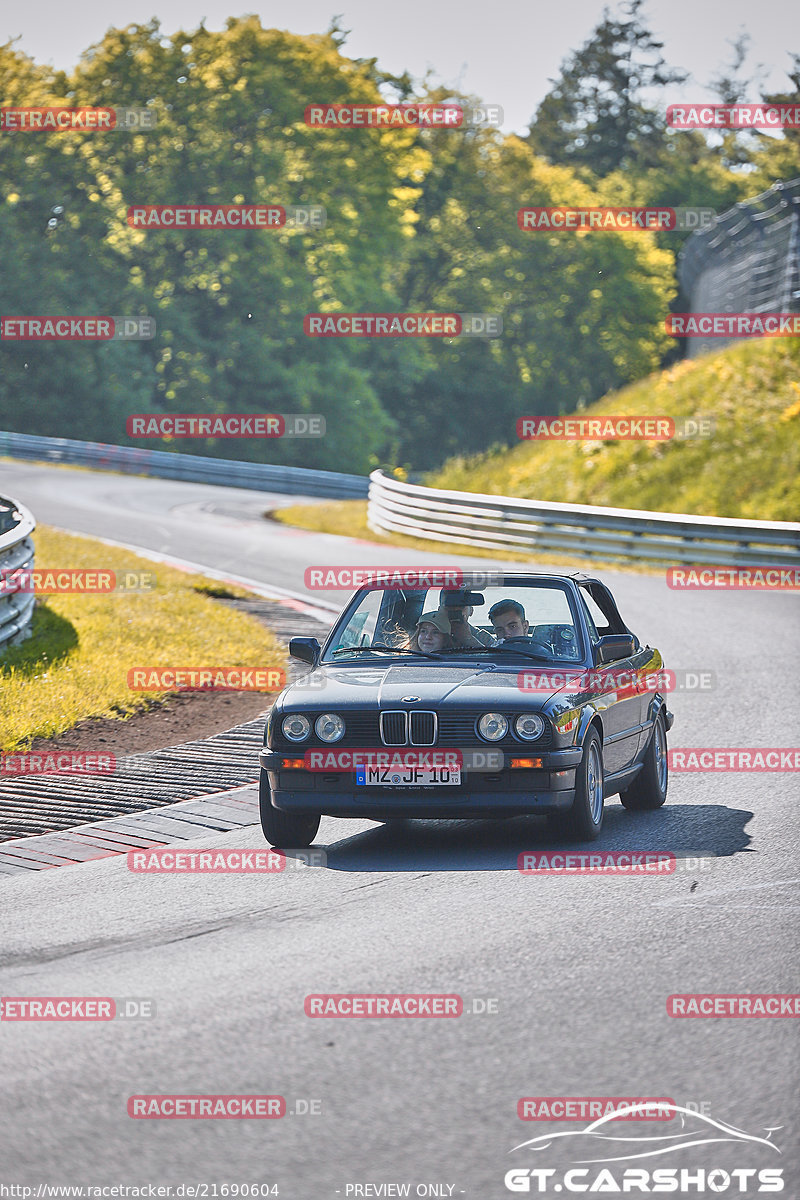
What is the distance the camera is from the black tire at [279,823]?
8305 mm

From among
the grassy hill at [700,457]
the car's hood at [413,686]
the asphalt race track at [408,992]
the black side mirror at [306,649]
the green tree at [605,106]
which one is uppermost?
the green tree at [605,106]

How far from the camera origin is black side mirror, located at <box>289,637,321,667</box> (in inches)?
351

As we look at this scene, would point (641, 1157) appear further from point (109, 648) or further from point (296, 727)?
point (109, 648)

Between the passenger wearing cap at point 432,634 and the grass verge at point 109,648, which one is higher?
the passenger wearing cap at point 432,634

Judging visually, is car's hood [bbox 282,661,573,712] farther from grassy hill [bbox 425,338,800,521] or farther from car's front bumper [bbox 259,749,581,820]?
grassy hill [bbox 425,338,800,521]

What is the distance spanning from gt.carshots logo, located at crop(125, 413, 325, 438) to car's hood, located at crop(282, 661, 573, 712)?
4517 centimetres

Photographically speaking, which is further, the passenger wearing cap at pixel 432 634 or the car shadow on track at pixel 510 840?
the passenger wearing cap at pixel 432 634

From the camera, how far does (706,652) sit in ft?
53.3

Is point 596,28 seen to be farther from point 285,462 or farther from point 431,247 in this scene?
point 285,462

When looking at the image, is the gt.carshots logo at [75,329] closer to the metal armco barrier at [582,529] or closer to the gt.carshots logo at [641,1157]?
the metal armco barrier at [582,529]

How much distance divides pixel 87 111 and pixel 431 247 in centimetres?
1997

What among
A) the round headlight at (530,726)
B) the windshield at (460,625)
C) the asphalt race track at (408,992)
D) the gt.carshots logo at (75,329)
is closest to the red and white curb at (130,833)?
the asphalt race track at (408,992)

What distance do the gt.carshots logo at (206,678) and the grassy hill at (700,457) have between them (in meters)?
16.5

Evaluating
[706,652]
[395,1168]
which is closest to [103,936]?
[395,1168]
